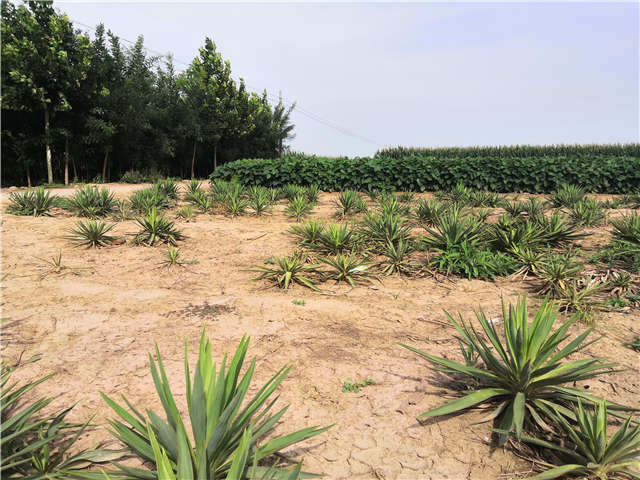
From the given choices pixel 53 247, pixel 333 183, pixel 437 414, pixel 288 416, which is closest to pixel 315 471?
pixel 288 416

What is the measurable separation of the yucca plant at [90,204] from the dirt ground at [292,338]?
1.86 m

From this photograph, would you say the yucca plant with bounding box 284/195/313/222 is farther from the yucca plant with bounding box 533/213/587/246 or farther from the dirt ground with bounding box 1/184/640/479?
the yucca plant with bounding box 533/213/587/246

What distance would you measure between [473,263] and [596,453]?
3253mm

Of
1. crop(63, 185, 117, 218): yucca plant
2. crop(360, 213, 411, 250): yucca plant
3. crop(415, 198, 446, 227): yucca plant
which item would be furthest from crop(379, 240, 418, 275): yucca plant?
crop(63, 185, 117, 218): yucca plant

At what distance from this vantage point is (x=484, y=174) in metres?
12.3

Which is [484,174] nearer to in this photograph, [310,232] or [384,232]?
[384,232]

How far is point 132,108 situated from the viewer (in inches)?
704

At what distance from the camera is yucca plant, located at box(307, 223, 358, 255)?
18.0 ft

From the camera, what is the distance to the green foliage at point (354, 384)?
2447mm

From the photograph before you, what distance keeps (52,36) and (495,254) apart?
18.8m

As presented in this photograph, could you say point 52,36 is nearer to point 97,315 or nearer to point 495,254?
point 97,315

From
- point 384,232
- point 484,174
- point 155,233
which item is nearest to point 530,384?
point 384,232

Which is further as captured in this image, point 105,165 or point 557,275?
point 105,165

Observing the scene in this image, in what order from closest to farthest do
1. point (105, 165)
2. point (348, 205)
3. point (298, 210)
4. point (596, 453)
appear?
1. point (596, 453)
2. point (298, 210)
3. point (348, 205)
4. point (105, 165)
